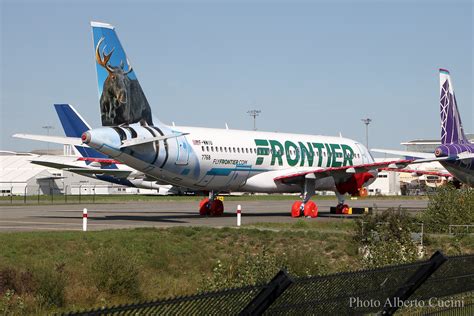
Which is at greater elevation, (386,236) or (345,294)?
(345,294)

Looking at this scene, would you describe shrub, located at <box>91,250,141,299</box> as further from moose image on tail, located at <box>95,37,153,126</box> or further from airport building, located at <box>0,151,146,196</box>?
airport building, located at <box>0,151,146,196</box>

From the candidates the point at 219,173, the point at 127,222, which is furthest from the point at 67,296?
the point at 219,173

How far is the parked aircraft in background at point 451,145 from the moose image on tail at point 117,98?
59.1 feet

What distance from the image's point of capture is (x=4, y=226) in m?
31.3

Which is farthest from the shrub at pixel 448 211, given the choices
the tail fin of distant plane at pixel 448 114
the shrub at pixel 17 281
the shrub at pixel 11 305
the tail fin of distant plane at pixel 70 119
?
the tail fin of distant plane at pixel 70 119

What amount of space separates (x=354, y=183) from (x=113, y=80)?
14.7 metres

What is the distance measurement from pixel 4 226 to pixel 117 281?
12.3 m

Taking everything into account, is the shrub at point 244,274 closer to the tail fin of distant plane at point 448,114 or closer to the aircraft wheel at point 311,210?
the aircraft wheel at point 311,210

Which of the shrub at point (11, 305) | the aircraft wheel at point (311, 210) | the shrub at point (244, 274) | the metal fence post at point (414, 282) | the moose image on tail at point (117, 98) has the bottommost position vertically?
the shrub at point (11, 305)

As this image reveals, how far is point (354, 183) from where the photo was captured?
140 feet

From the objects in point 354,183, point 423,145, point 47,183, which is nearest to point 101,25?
point 354,183

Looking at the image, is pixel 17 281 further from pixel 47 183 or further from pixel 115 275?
pixel 47 183

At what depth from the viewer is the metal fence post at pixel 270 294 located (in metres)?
7.78

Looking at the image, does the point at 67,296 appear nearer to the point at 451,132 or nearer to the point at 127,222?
the point at 127,222
